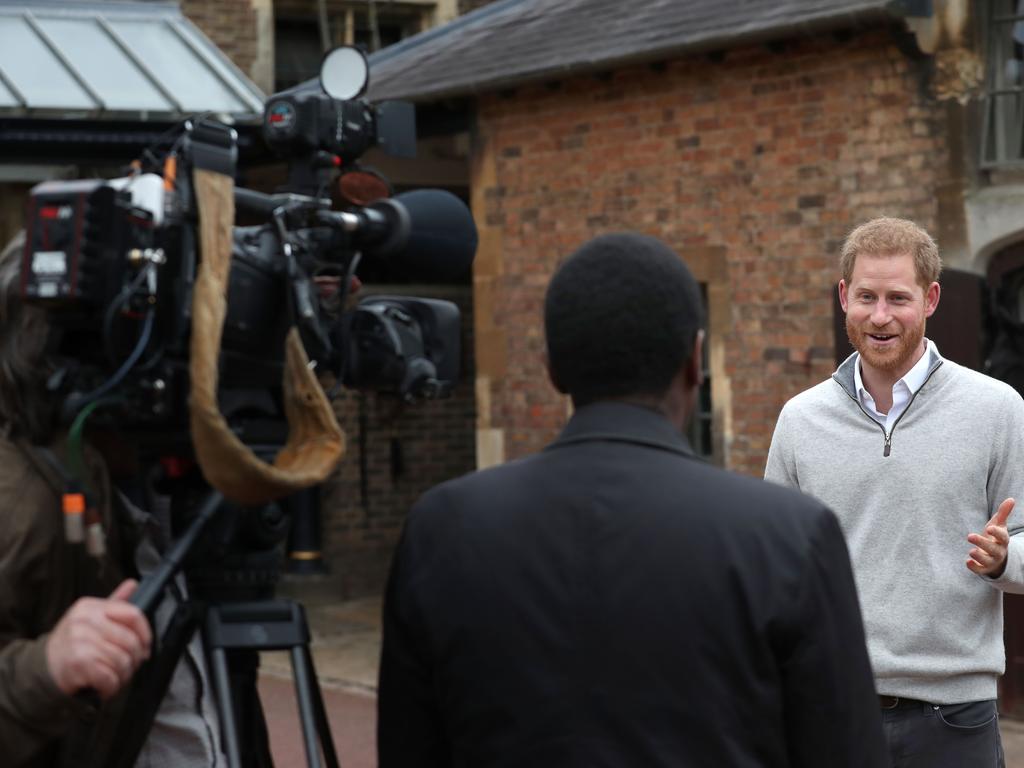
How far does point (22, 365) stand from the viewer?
7.97 feet

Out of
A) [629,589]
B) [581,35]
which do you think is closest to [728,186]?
[581,35]

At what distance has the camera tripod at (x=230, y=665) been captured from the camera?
7.99ft

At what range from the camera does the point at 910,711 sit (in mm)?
3359

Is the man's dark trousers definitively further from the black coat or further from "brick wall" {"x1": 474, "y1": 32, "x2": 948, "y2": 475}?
"brick wall" {"x1": 474, "y1": 32, "x2": 948, "y2": 475}

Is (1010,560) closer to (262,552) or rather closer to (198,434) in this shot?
(262,552)

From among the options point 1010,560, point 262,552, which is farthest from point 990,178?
point 262,552

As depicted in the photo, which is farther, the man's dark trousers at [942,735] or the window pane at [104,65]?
the window pane at [104,65]

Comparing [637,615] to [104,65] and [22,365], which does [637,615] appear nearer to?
[22,365]

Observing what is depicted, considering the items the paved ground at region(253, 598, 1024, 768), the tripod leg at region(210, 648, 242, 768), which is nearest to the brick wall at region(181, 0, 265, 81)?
the paved ground at region(253, 598, 1024, 768)

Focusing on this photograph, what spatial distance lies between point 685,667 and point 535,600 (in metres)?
0.21

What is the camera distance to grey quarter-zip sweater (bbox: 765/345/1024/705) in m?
3.33

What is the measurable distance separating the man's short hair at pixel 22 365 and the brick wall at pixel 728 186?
590cm

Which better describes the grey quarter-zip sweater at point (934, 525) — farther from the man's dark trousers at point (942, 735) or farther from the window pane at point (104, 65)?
the window pane at point (104, 65)

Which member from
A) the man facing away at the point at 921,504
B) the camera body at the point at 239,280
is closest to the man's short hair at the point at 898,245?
the man facing away at the point at 921,504
